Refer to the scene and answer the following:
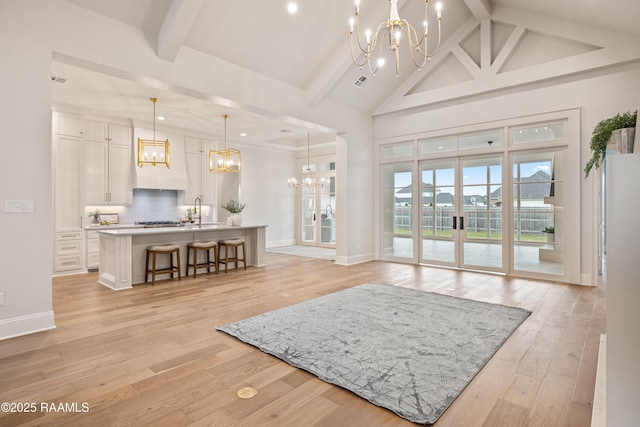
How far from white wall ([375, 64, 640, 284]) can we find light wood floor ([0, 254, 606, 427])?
132cm

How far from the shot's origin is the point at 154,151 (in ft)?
21.2

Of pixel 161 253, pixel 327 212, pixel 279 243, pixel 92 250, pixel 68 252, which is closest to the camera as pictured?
pixel 161 253

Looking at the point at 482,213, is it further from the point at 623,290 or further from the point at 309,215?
the point at 309,215

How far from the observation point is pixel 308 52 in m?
5.44

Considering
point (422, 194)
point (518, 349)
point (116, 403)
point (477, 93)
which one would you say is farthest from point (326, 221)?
point (116, 403)

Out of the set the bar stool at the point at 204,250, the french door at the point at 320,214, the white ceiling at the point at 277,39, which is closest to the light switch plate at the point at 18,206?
the white ceiling at the point at 277,39

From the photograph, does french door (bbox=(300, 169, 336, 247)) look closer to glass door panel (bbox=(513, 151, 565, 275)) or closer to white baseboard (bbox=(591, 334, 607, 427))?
glass door panel (bbox=(513, 151, 565, 275))

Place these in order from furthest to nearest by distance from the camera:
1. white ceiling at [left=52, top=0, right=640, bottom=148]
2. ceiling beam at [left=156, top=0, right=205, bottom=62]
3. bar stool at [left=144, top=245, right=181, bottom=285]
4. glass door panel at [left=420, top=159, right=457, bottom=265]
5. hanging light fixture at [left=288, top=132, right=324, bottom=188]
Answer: hanging light fixture at [left=288, top=132, right=324, bottom=188] → glass door panel at [left=420, top=159, right=457, bottom=265] → bar stool at [left=144, top=245, right=181, bottom=285] → white ceiling at [left=52, top=0, right=640, bottom=148] → ceiling beam at [left=156, top=0, right=205, bottom=62]

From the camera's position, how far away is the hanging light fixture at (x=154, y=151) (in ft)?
21.8

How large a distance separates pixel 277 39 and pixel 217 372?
448 centimetres

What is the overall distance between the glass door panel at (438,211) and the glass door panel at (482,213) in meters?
0.23

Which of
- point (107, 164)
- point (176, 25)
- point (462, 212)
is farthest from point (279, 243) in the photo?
point (176, 25)

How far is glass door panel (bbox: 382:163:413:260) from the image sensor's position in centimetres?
721

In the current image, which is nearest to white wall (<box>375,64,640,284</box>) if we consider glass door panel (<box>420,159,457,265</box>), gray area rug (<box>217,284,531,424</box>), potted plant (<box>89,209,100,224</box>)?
glass door panel (<box>420,159,457,265</box>)
